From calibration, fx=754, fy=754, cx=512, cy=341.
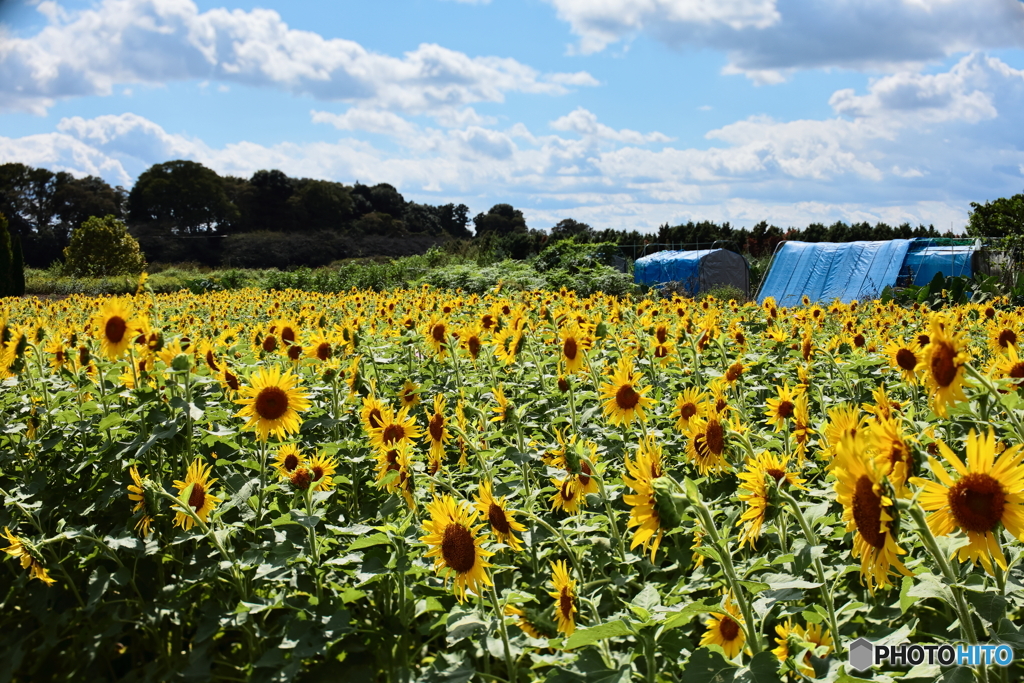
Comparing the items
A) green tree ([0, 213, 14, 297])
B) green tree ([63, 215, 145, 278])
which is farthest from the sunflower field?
green tree ([63, 215, 145, 278])

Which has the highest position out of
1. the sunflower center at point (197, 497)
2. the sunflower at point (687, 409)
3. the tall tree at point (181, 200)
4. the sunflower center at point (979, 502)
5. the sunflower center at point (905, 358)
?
the tall tree at point (181, 200)

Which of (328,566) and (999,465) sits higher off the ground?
(999,465)

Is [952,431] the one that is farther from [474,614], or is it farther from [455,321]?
[455,321]

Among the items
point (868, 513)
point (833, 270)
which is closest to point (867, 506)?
point (868, 513)

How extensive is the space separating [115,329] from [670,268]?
714 inches

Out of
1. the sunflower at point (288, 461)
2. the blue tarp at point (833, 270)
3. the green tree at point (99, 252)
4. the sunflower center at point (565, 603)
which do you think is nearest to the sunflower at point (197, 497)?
the sunflower at point (288, 461)

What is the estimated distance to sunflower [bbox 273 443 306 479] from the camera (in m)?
2.93

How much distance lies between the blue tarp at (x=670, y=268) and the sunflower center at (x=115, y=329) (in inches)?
669

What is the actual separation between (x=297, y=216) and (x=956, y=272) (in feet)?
169

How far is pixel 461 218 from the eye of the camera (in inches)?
2557

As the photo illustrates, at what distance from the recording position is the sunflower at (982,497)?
1.50m

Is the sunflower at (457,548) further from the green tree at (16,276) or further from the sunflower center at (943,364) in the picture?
the green tree at (16,276)

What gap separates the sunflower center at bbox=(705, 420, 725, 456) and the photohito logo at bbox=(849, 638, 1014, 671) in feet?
2.63

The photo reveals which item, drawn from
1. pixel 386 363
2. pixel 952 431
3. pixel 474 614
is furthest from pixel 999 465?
pixel 386 363
